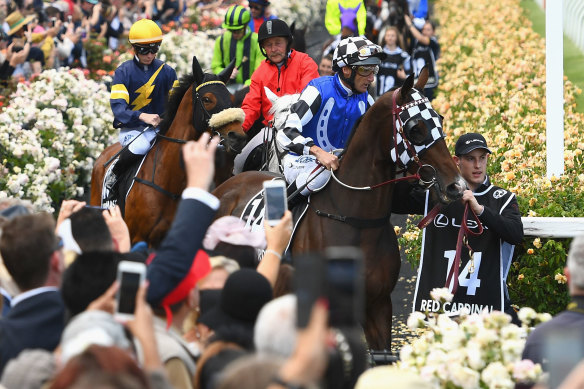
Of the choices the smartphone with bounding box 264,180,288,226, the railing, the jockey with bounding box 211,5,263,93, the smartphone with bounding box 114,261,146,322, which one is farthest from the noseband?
the jockey with bounding box 211,5,263,93

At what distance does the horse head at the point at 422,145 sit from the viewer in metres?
6.25

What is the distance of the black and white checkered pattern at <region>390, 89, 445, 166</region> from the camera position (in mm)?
6402

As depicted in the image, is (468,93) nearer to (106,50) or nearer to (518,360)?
(106,50)

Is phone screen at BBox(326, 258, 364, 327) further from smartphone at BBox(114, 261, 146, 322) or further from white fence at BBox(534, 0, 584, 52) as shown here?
white fence at BBox(534, 0, 584, 52)

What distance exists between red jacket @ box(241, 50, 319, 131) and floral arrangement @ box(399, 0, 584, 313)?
1.71 metres

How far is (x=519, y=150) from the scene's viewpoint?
28.1ft

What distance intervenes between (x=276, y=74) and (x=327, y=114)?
2626 mm

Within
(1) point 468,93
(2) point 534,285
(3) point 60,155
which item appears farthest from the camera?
(1) point 468,93

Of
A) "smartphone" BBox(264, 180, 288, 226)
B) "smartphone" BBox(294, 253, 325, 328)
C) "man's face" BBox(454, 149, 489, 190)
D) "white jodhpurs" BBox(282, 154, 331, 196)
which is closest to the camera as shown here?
"smartphone" BBox(294, 253, 325, 328)

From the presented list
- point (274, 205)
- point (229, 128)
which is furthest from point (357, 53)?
point (274, 205)

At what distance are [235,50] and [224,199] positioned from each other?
4202 millimetres

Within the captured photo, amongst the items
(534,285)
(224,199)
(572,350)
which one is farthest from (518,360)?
(224,199)

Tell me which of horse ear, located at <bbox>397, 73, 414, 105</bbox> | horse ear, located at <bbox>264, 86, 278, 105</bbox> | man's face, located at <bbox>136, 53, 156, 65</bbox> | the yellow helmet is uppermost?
the yellow helmet

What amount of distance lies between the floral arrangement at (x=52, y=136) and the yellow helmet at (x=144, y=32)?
1936 millimetres
